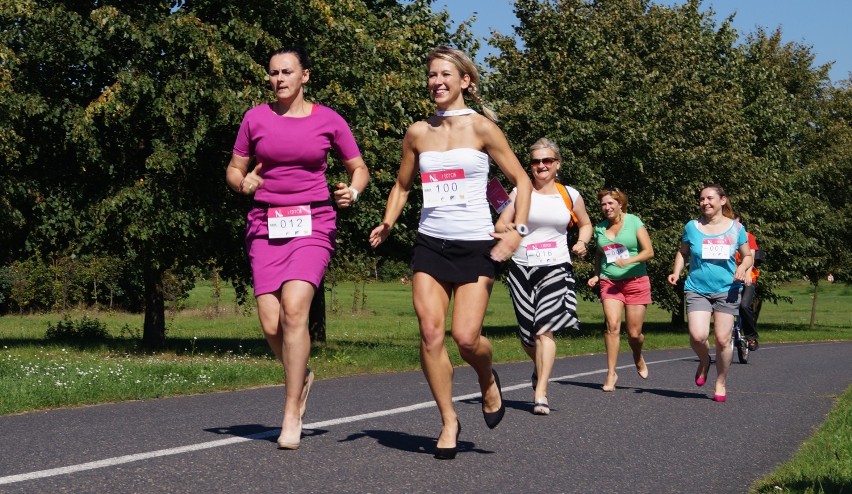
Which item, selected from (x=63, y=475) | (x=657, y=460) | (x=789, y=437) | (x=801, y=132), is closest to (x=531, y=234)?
(x=789, y=437)

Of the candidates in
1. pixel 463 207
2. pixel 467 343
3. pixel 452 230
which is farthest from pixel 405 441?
pixel 463 207

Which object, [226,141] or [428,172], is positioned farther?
[226,141]

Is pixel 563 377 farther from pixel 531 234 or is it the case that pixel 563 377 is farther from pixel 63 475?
pixel 63 475

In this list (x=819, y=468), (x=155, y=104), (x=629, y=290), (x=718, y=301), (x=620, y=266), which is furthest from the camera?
(x=155, y=104)

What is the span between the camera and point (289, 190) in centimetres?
643

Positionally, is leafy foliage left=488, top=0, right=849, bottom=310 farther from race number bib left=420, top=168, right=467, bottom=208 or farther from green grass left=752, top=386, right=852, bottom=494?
race number bib left=420, top=168, right=467, bottom=208

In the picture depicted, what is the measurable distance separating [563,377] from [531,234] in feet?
12.3

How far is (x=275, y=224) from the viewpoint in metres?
6.41

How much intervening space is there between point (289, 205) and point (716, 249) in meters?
5.33

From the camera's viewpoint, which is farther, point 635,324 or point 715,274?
point 635,324

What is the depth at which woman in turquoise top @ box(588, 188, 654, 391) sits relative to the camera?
11.2 m

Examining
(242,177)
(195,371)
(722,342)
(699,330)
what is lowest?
(195,371)

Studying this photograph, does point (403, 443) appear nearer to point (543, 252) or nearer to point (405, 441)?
point (405, 441)

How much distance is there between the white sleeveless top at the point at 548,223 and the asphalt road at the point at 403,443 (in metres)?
1.25
